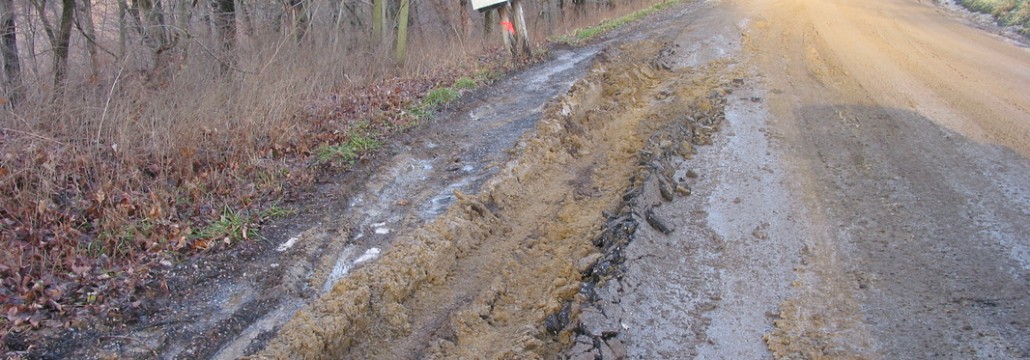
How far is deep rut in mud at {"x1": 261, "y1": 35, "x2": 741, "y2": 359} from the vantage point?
403 centimetres

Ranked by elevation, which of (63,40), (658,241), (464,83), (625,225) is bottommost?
(658,241)

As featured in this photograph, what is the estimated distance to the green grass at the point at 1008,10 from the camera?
14.4 metres

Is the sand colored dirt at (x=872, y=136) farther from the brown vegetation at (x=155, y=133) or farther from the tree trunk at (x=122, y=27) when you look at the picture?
the tree trunk at (x=122, y=27)

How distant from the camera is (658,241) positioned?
16.3ft

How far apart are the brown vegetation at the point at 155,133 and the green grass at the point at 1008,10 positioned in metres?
12.1

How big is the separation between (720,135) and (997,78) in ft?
17.6

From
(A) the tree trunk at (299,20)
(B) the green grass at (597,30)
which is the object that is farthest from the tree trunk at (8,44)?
(B) the green grass at (597,30)

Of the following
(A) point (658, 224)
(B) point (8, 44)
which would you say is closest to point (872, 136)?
(A) point (658, 224)

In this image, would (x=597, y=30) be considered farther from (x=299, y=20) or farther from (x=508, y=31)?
(x=299, y=20)

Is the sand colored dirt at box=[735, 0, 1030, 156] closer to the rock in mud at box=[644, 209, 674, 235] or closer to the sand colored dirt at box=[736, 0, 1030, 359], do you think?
the sand colored dirt at box=[736, 0, 1030, 359]

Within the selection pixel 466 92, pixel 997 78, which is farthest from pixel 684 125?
pixel 997 78

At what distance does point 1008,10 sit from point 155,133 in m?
18.7

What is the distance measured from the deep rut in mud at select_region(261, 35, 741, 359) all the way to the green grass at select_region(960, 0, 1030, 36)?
37.0 feet

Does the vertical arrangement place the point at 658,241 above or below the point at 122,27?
below
